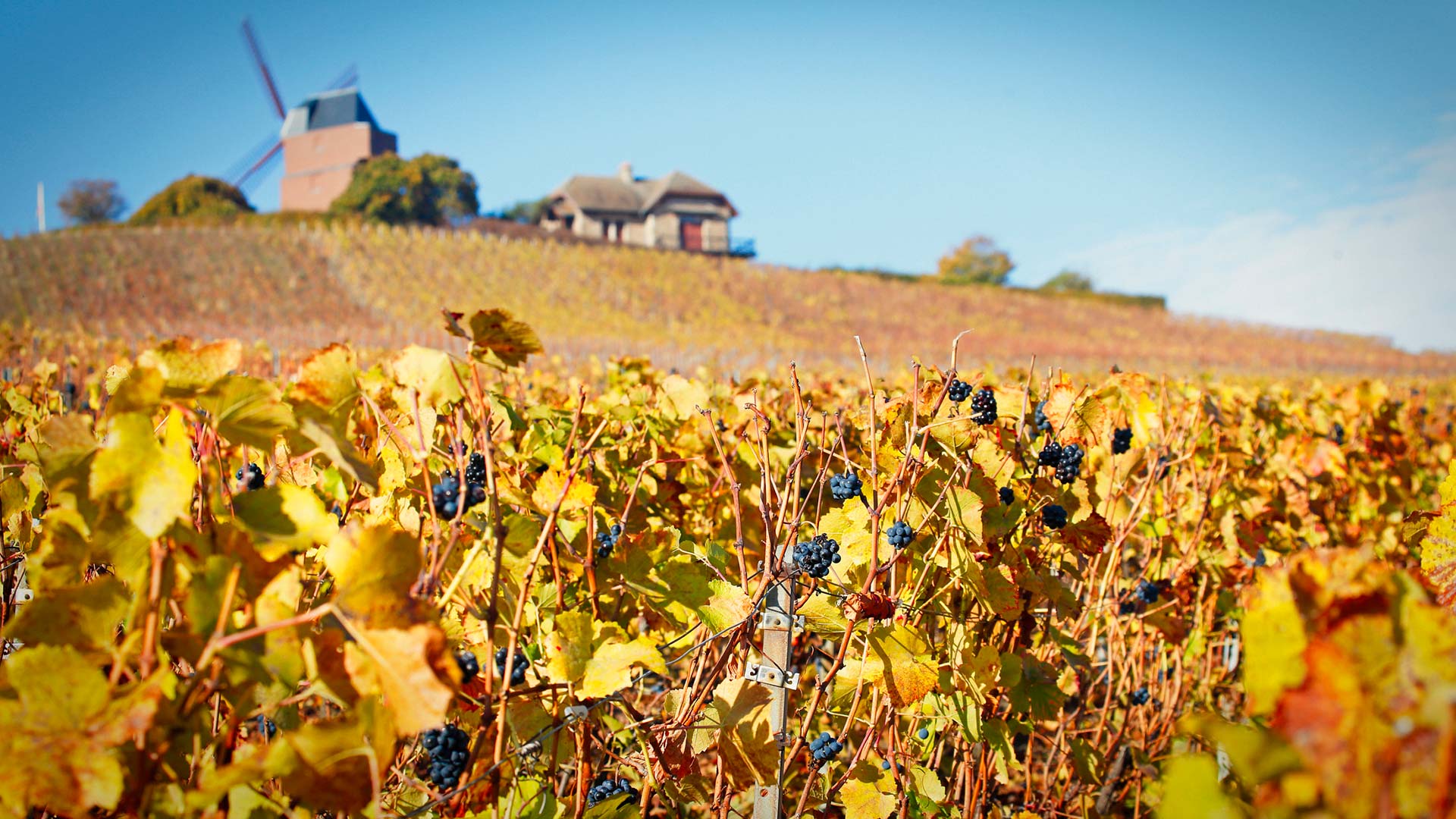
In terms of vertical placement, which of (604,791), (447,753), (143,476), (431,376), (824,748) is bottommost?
(604,791)

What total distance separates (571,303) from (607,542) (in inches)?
1526

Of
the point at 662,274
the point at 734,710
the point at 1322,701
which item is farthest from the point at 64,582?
the point at 662,274

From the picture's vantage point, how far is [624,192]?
65312 mm

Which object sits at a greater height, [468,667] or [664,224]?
[664,224]

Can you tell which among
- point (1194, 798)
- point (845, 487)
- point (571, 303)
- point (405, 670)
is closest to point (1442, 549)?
point (1194, 798)

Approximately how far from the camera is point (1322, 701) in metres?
0.62

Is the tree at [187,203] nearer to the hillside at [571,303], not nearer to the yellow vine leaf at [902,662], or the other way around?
the hillside at [571,303]

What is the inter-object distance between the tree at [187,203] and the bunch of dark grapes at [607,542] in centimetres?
6488

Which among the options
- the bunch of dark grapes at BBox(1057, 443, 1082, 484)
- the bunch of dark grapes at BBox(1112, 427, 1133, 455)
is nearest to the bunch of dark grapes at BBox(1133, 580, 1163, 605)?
the bunch of dark grapes at BBox(1112, 427, 1133, 455)

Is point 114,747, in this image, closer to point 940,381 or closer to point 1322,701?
point 1322,701

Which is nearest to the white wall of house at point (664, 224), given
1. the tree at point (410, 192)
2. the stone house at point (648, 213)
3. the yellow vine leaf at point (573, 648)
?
the stone house at point (648, 213)

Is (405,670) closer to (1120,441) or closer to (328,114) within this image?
(1120,441)

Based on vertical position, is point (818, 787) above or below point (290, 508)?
below

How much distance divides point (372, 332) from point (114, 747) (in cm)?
3073
